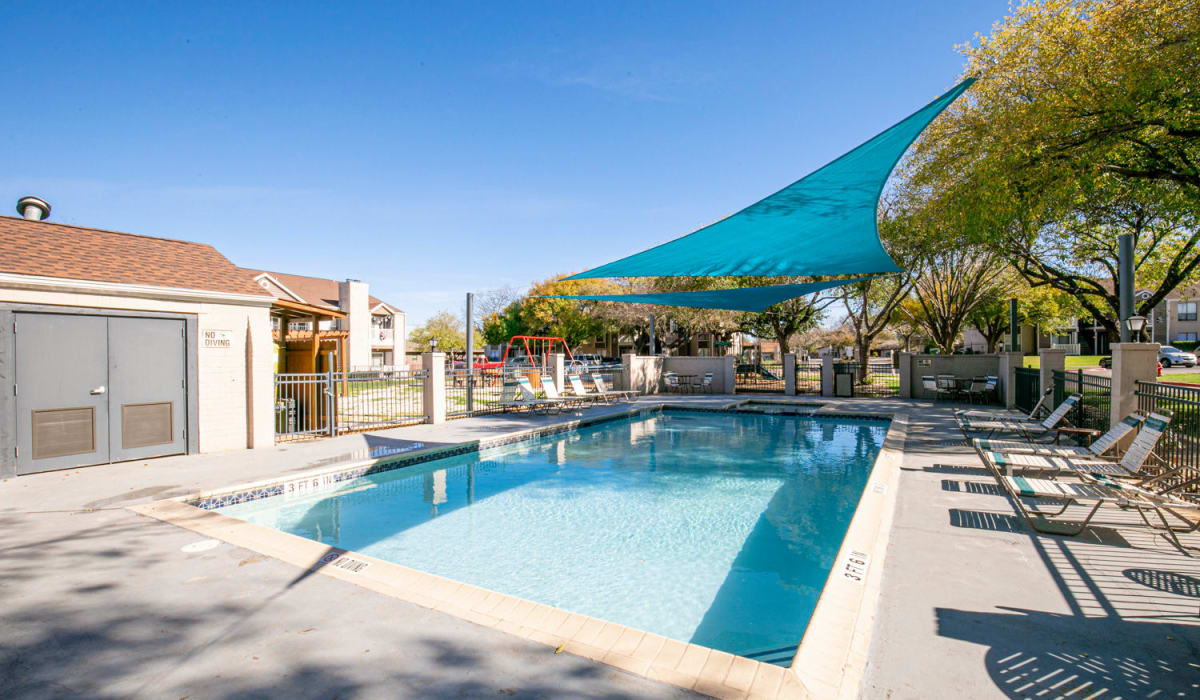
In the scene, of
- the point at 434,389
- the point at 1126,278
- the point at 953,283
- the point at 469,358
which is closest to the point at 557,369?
the point at 469,358

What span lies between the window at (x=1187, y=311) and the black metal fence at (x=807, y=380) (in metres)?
41.3

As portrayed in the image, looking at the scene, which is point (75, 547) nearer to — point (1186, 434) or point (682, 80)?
point (1186, 434)

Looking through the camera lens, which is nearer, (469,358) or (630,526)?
(630,526)

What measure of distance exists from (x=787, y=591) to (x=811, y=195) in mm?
3881

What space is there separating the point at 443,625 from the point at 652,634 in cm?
101

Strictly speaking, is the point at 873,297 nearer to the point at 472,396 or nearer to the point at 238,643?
the point at 472,396

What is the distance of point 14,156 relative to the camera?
9961 mm

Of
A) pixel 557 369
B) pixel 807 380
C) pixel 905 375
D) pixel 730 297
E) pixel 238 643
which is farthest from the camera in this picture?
pixel 807 380

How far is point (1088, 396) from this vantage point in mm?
7695

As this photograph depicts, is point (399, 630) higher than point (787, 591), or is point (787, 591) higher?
point (399, 630)

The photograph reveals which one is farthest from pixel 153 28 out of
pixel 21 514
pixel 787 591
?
pixel 787 591

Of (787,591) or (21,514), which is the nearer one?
(787,591)

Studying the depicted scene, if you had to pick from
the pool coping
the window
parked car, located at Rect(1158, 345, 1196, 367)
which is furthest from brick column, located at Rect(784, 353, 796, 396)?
the window

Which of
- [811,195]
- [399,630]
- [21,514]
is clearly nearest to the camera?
[399,630]
